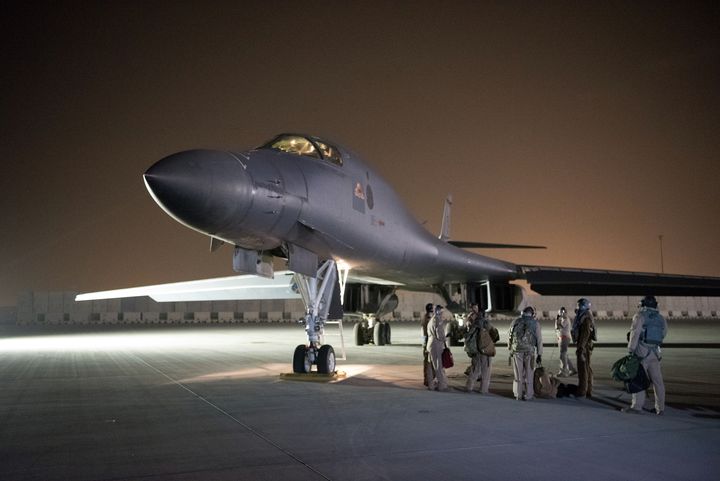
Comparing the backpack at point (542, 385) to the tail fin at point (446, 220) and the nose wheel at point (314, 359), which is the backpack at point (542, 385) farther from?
the tail fin at point (446, 220)

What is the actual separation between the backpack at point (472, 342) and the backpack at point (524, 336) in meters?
0.56

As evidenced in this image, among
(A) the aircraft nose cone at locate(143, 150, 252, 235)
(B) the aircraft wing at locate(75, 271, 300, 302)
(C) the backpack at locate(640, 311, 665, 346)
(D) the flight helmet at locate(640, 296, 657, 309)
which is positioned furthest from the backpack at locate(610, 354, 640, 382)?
(B) the aircraft wing at locate(75, 271, 300, 302)

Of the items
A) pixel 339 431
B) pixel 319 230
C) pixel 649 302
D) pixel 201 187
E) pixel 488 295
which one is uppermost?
pixel 201 187

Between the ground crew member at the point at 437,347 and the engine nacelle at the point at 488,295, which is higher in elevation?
the engine nacelle at the point at 488,295

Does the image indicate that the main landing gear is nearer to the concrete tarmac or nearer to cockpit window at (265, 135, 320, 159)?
the concrete tarmac

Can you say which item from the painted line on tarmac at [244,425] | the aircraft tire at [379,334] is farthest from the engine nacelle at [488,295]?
the painted line on tarmac at [244,425]

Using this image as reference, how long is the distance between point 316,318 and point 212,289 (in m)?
9.01

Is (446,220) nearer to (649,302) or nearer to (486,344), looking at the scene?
(486,344)

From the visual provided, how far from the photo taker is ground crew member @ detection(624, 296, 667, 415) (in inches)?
262

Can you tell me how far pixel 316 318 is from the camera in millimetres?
9844

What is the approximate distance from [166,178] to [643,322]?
5.59 metres

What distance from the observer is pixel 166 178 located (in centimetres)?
684

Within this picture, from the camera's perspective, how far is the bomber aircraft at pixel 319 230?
7238 mm

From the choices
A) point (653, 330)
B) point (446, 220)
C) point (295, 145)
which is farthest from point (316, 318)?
point (446, 220)
